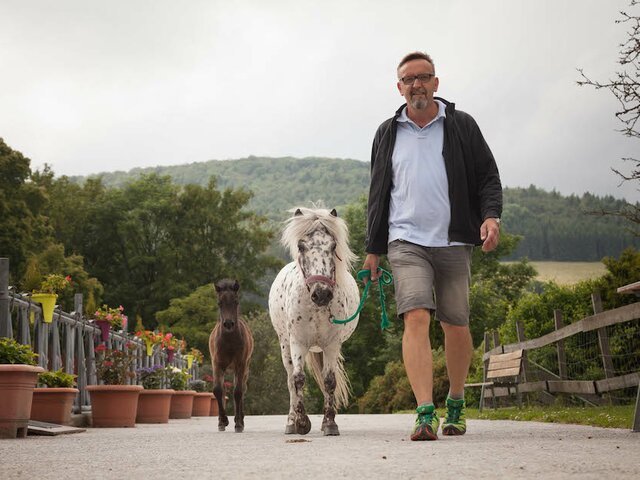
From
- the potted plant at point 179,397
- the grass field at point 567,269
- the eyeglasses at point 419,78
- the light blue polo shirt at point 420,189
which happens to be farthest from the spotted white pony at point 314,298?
the grass field at point 567,269

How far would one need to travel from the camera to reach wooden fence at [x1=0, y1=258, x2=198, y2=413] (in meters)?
9.63

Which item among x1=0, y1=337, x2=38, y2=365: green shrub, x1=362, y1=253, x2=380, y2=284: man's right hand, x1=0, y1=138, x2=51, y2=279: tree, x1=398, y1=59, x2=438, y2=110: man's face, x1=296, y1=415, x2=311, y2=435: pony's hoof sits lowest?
x1=296, y1=415, x2=311, y2=435: pony's hoof

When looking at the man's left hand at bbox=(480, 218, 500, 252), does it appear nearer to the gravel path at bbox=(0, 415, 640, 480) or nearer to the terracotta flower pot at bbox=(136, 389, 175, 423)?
the gravel path at bbox=(0, 415, 640, 480)

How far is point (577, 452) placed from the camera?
4.93m

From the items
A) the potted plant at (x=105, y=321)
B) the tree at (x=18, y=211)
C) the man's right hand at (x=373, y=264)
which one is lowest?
the man's right hand at (x=373, y=264)

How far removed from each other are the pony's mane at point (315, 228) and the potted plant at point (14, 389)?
253 cm

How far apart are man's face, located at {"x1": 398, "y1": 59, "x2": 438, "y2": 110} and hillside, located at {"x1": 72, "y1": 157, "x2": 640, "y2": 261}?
43620 millimetres

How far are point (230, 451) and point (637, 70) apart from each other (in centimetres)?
531

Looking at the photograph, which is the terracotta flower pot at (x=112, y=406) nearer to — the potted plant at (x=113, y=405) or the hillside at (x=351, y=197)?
the potted plant at (x=113, y=405)

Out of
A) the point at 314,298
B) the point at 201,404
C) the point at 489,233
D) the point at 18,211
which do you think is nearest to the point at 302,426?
the point at 314,298

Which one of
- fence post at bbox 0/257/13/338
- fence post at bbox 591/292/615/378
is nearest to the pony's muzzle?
fence post at bbox 0/257/13/338

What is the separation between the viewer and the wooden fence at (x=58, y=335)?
963cm

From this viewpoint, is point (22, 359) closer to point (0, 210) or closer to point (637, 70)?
point (637, 70)

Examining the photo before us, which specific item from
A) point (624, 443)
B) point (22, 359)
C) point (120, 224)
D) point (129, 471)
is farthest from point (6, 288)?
point (120, 224)
